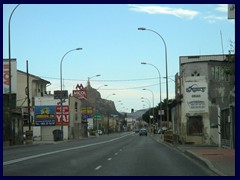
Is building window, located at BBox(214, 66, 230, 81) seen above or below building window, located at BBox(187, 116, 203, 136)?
above

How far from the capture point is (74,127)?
90.9 meters

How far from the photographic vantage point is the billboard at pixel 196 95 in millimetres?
48312

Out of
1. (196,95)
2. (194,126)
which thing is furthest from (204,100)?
(194,126)

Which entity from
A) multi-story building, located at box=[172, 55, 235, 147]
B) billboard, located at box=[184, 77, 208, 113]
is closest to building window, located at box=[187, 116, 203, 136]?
multi-story building, located at box=[172, 55, 235, 147]

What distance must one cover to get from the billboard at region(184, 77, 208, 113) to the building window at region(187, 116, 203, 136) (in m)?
0.80

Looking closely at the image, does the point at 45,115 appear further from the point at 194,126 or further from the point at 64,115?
the point at 194,126

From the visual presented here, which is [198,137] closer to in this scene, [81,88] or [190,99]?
[190,99]

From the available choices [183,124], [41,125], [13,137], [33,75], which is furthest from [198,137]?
[33,75]

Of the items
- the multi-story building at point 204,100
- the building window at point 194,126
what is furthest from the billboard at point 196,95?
the building window at point 194,126

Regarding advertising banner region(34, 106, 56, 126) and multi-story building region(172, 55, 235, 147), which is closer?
multi-story building region(172, 55, 235, 147)

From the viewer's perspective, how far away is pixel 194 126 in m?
48.9

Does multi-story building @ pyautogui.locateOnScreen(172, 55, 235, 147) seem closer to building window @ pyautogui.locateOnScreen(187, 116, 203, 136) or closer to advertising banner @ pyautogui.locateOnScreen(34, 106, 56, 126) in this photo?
building window @ pyautogui.locateOnScreen(187, 116, 203, 136)

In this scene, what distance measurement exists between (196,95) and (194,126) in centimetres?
301

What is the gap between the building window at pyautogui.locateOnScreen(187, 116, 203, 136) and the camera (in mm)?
48469
